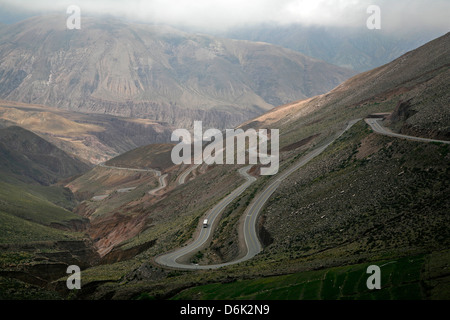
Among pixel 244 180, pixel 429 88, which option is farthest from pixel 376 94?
pixel 244 180

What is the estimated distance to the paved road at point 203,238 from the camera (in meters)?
43.2

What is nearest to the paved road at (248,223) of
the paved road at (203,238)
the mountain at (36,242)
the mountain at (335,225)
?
the paved road at (203,238)

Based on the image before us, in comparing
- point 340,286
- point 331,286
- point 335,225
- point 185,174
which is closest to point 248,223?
point 335,225

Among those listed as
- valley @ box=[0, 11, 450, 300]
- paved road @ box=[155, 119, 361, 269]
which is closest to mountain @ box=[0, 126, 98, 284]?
valley @ box=[0, 11, 450, 300]

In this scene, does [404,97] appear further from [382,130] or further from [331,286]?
[331,286]

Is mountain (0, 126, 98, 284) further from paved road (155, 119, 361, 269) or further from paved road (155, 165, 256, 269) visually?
paved road (155, 119, 361, 269)

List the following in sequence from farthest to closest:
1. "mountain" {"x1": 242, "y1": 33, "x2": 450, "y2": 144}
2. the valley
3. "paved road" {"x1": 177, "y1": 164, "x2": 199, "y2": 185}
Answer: "paved road" {"x1": 177, "y1": 164, "x2": 199, "y2": 185}, "mountain" {"x1": 242, "y1": 33, "x2": 450, "y2": 144}, the valley

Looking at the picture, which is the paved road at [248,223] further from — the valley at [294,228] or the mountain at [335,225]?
the mountain at [335,225]

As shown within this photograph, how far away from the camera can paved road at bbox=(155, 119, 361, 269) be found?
143 feet

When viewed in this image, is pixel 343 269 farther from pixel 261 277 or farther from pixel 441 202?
pixel 441 202

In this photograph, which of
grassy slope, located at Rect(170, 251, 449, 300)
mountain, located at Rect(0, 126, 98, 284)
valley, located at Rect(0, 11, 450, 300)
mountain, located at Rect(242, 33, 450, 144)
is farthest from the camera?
→ mountain, located at Rect(242, 33, 450, 144)
